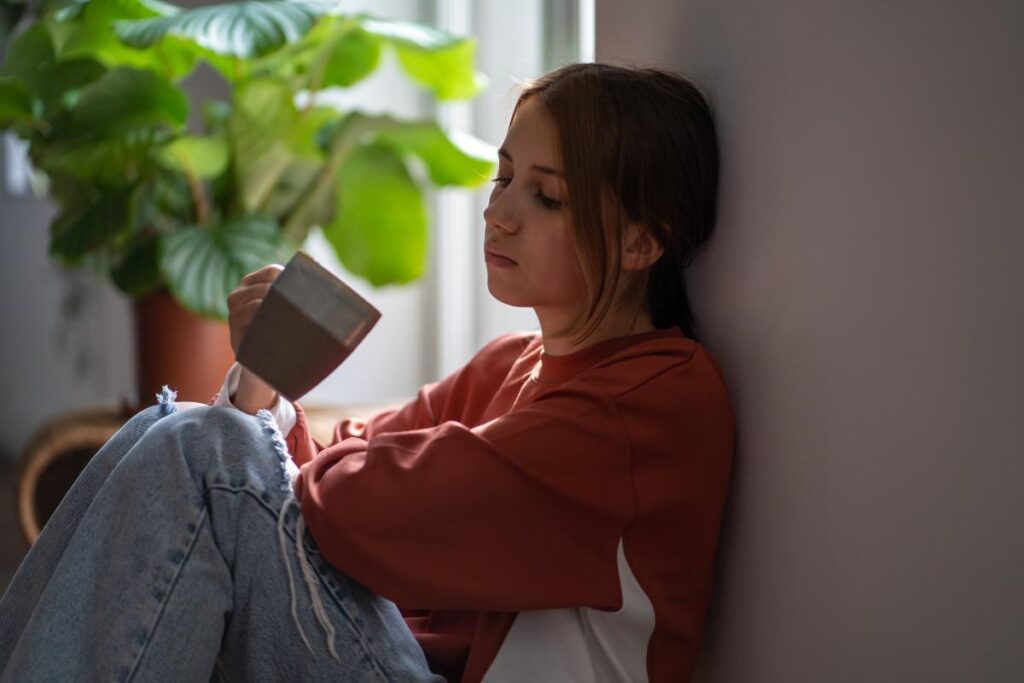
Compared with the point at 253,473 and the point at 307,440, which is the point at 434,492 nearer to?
the point at 253,473

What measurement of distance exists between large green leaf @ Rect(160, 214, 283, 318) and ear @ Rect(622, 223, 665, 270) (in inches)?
38.3

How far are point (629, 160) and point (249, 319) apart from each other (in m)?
0.38

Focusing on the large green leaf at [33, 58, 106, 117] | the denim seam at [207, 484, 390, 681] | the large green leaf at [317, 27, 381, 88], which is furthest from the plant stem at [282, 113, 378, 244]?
the denim seam at [207, 484, 390, 681]

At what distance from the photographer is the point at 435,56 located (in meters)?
2.11

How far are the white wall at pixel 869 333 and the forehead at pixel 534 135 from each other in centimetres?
16

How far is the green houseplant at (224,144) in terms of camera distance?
6.28ft

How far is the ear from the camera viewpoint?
1062 mm

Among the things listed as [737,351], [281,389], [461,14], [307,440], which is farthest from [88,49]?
[737,351]

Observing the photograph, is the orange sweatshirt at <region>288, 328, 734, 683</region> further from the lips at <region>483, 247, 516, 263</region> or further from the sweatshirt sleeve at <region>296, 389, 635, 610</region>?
the lips at <region>483, 247, 516, 263</region>

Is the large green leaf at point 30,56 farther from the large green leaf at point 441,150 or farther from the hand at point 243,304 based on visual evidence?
the hand at point 243,304

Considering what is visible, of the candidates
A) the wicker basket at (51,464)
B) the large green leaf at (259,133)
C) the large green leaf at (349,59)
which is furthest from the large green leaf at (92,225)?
the large green leaf at (349,59)

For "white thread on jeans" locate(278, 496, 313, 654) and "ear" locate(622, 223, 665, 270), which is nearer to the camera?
"white thread on jeans" locate(278, 496, 313, 654)

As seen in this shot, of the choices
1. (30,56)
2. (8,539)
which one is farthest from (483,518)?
(8,539)

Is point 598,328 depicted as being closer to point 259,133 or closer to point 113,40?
point 259,133
